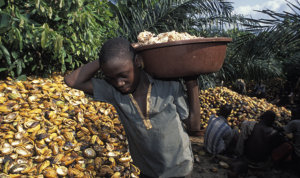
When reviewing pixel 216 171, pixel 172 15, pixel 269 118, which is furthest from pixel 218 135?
pixel 172 15

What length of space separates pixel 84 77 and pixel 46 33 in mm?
1647

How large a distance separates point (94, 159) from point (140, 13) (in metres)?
3.71

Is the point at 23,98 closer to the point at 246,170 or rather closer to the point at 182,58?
the point at 182,58

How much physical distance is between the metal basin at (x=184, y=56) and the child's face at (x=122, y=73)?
0.34ft

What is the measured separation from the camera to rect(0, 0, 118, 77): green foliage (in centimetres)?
259

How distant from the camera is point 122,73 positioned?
40.7 inches

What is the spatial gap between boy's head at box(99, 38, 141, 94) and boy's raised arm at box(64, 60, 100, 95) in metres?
0.23

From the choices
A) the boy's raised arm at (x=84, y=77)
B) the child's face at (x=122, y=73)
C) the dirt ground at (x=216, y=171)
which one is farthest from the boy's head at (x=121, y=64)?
the dirt ground at (x=216, y=171)

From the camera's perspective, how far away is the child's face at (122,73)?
3.32ft

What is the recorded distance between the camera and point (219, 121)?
4.07 meters

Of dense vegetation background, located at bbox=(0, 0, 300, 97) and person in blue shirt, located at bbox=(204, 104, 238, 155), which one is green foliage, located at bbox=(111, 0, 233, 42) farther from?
person in blue shirt, located at bbox=(204, 104, 238, 155)

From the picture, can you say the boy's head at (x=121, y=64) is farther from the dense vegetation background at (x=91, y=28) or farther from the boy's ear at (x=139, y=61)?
the dense vegetation background at (x=91, y=28)

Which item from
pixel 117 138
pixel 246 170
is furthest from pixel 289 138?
pixel 117 138


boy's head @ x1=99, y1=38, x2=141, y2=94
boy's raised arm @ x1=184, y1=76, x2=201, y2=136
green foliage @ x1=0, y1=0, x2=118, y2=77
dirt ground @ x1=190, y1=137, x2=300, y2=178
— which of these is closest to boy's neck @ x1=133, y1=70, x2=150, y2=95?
boy's head @ x1=99, y1=38, x2=141, y2=94
